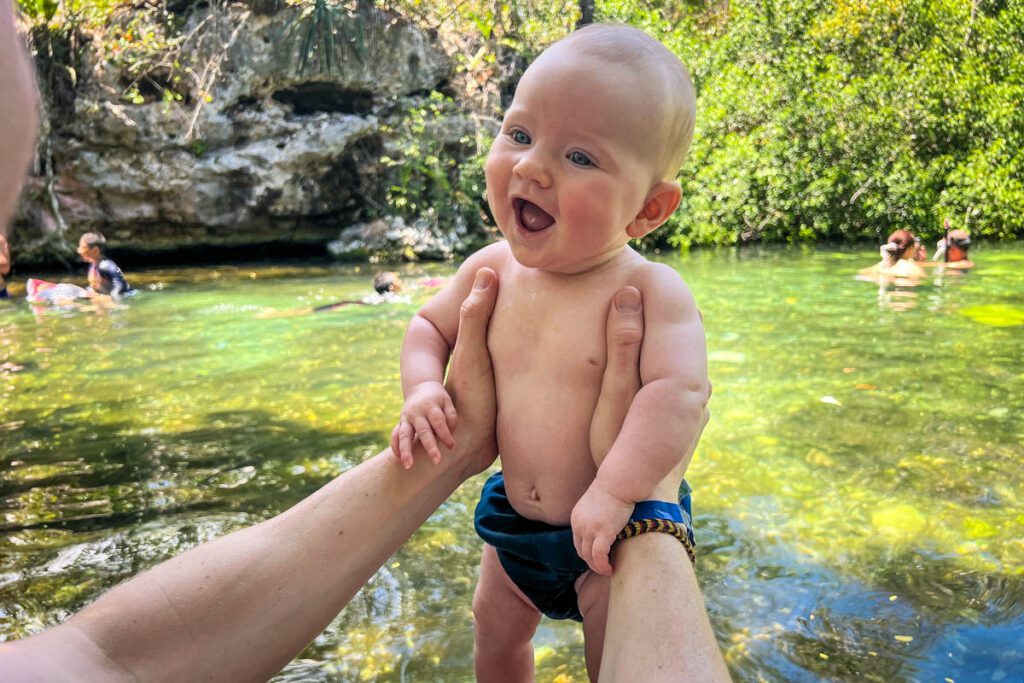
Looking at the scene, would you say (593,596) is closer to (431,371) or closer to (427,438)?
(427,438)

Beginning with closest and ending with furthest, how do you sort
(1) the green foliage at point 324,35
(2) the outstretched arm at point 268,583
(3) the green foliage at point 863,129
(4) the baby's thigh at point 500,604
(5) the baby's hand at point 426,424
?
1. (2) the outstretched arm at point 268,583
2. (5) the baby's hand at point 426,424
3. (4) the baby's thigh at point 500,604
4. (1) the green foliage at point 324,35
5. (3) the green foliage at point 863,129

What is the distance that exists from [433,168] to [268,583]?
1522cm

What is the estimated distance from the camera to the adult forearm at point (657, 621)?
1.13 m

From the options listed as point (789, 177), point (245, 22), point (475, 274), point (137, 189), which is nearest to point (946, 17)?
point (789, 177)

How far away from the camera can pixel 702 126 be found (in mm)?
17891

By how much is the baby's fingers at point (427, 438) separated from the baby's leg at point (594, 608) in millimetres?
359

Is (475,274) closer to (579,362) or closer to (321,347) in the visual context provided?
(579,362)

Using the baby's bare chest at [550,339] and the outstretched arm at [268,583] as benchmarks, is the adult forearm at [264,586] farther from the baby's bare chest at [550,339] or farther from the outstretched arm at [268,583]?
the baby's bare chest at [550,339]

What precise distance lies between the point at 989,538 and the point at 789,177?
15.6 meters

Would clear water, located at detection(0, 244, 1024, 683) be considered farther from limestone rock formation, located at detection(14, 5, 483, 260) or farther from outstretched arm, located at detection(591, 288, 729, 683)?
limestone rock formation, located at detection(14, 5, 483, 260)

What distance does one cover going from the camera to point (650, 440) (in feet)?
4.54

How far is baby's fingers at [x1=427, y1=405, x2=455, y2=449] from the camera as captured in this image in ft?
5.16

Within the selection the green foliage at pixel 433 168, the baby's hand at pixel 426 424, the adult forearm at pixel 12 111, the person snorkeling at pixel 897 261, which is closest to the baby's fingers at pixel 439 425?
the baby's hand at pixel 426 424

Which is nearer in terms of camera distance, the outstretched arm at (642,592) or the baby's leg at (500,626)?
the outstretched arm at (642,592)
